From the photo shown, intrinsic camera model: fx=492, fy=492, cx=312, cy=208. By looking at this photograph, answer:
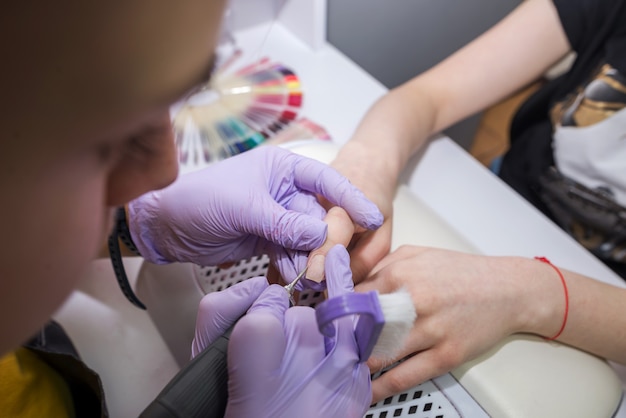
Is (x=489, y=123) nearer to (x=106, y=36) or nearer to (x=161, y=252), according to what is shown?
(x=161, y=252)

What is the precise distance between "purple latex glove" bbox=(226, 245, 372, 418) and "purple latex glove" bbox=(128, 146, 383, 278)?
8cm

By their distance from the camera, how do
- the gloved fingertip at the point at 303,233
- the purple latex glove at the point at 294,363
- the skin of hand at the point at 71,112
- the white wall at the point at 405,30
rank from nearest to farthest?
1. the skin of hand at the point at 71,112
2. the purple latex glove at the point at 294,363
3. the gloved fingertip at the point at 303,233
4. the white wall at the point at 405,30

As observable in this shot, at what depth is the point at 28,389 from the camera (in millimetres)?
561

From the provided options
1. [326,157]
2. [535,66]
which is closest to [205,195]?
[326,157]

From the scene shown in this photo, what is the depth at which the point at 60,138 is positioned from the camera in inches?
9.0

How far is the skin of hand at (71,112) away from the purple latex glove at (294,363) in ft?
0.58

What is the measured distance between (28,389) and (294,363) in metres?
0.33

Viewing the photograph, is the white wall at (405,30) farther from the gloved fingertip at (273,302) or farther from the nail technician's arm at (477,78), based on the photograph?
the gloved fingertip at (273,302)

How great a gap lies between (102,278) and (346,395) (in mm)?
366

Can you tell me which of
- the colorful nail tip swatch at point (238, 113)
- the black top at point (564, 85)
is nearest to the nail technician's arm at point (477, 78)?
the black top at point (564, 85)

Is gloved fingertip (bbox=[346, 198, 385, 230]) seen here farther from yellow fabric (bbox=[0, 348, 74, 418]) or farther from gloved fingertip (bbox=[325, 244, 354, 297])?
yellow fabric (bbox=[0, 348, 74, 418])

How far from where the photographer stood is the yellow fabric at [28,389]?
21.6 inches

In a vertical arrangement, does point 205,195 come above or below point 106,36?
below

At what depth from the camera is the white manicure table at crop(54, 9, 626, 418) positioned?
21.9 inches
